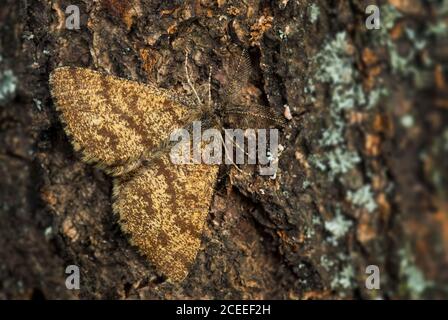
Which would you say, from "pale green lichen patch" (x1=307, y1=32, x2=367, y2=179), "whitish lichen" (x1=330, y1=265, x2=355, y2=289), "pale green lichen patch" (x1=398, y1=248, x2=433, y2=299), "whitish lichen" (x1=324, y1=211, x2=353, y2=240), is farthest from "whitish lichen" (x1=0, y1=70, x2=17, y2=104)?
"pale green lichen patch" (x1=398, y1=248, x2=433, y2=299)

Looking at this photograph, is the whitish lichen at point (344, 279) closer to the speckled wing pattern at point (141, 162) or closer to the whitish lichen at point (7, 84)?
the speckled wing pattern at point (141, 162)

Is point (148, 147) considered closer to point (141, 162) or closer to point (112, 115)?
point (141, 162)

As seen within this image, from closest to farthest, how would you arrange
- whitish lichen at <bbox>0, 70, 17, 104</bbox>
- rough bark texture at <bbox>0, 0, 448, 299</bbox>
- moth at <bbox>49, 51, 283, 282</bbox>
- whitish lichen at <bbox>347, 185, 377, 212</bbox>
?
rough bark texture at <bbox>0, 0, 448, 299</bbox> → whitish lichen at <bbox>347, 185, 377, 212</bbox> → moth at <bbox>49, 51, 283, 282</bbox> → whitish lichen at <bbox>0, 70, 17, 104</bbox>

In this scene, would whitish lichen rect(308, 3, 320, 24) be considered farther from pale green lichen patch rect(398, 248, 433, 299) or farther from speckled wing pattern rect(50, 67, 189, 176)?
pale green lichen patch rect(398, 248, 433, 299)

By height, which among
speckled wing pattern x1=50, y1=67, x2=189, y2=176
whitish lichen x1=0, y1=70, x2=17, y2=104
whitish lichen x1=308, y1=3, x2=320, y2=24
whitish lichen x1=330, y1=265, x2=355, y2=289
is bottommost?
whitish lichen x1=330, y1=265, x2=355, y2=289

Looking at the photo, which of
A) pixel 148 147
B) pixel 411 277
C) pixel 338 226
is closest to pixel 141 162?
pixel 148 147
